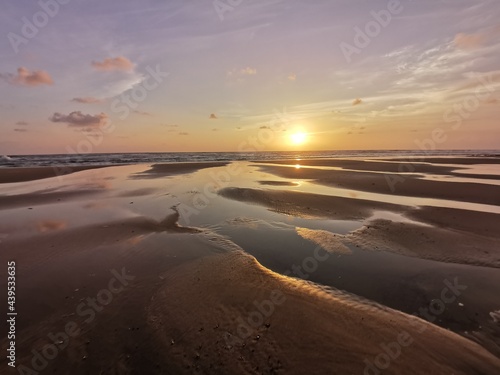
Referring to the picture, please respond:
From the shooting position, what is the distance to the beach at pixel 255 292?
485cm

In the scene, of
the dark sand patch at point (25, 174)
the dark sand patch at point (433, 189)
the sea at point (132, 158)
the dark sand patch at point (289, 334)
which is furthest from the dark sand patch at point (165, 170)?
the dark sand patch at point (289, 334)

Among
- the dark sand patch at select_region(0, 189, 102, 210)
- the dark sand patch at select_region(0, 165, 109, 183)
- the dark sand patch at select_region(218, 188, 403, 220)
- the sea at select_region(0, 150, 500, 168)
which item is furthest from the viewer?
the sea at select_region(0, 150, 500, 168)

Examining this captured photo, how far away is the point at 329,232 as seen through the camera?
1184 cm

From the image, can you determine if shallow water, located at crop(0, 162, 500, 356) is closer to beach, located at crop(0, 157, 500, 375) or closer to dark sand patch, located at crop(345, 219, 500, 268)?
beach, located at crop(0, 157, 500, 375)

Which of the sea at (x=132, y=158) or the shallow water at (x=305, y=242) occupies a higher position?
the sea at (x=132, y=158)

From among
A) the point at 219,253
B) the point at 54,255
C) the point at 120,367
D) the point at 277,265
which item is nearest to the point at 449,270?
the point at 277,265

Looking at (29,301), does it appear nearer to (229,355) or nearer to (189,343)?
(189,343)

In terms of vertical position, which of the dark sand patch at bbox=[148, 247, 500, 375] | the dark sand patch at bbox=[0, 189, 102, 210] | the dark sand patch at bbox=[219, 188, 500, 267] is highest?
the dark sand patch at bbox=[0, 189, 102, 210]

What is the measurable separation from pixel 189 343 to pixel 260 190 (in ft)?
57.1

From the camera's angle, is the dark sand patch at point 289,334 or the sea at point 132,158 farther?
the sea at point 132,158

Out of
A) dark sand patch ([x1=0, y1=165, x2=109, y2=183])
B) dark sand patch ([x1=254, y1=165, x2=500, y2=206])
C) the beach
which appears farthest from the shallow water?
dark sand patch ([x1=0, y1=165, x2=109, y2=183])

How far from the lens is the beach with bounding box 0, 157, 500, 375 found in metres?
4.85

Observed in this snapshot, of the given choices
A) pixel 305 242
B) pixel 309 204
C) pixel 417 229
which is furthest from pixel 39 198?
pixel 417 229

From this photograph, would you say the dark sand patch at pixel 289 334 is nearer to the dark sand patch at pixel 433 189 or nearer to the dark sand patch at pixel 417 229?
the dark sand patch at pixel 417 229
